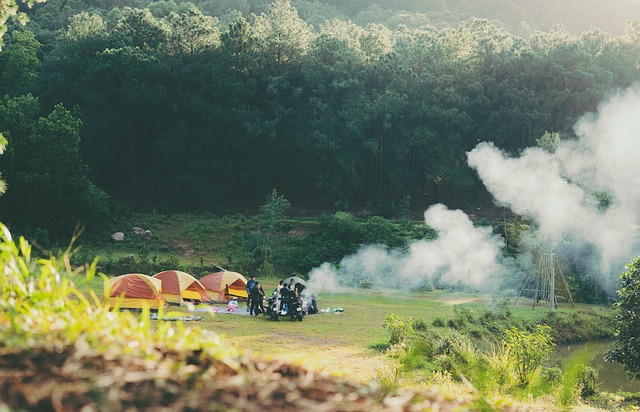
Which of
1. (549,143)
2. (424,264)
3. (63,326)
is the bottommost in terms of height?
(63,326)

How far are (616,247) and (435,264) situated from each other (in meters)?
7.21

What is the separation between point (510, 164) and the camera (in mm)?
35000

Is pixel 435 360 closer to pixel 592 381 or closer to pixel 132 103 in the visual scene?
pixel 592 381

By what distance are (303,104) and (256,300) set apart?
81.7ft

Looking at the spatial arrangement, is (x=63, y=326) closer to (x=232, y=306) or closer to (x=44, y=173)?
(x=232, y=306)

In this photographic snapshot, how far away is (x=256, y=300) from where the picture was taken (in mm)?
19984

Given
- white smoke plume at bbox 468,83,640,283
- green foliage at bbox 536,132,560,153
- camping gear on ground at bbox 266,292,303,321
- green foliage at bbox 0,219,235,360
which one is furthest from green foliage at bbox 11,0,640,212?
green foliage at bbox 0,219,235,360

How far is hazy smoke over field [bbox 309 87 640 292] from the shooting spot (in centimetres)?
2561

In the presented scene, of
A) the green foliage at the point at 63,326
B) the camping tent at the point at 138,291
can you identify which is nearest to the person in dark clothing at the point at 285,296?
the camping tent at the point at 138,291

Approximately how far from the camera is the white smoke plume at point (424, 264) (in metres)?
29.6

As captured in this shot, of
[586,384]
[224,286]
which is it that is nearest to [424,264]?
[224,286]

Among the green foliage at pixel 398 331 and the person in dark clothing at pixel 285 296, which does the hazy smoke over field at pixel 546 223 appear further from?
the green foliage at pixel 398 331

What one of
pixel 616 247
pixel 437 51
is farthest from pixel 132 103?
pixel 616 247

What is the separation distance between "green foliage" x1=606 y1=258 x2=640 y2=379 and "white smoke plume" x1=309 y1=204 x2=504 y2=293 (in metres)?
13.9
